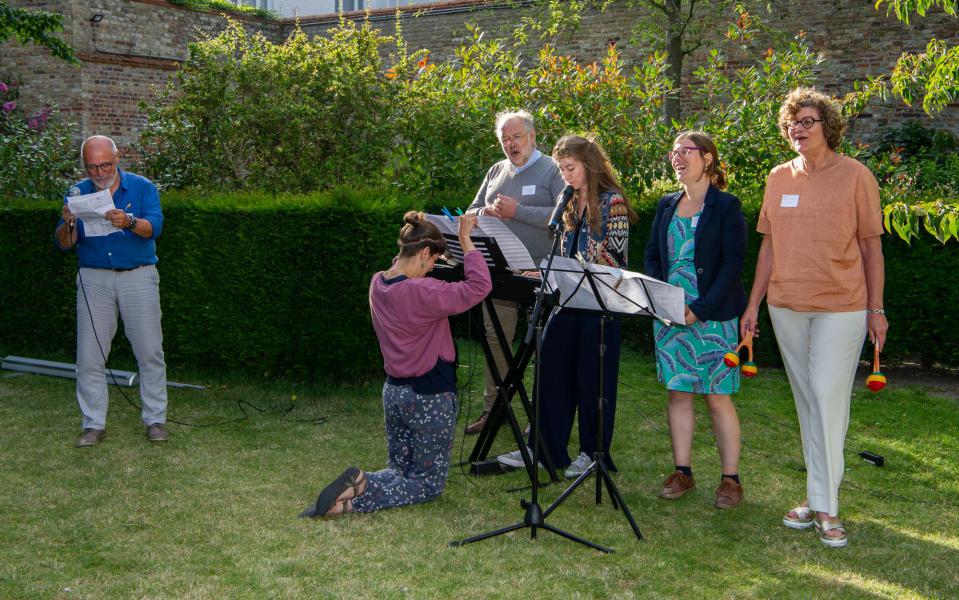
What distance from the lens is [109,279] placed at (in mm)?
6262

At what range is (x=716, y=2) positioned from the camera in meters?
19.2

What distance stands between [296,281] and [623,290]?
393cm

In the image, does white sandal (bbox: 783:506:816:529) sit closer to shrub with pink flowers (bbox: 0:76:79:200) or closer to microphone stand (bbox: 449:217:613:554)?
microphone stand (bbox: 449:217:613:554)

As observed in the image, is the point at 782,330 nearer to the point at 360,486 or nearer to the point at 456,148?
the point at 360,486

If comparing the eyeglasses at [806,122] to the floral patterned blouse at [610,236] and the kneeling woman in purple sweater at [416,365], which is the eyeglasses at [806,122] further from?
the kneeling woman in purple sweater at [416,365]

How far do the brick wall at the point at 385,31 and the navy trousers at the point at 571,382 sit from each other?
42.5ft

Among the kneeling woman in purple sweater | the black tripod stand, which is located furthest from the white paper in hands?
the black tripod stand

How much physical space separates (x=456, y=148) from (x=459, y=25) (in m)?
13.3

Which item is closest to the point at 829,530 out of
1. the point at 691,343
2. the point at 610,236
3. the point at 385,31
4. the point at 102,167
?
the point at 691,343

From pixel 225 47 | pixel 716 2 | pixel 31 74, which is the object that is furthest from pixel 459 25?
pixel 225 47

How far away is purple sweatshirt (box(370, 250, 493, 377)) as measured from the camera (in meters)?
4.77

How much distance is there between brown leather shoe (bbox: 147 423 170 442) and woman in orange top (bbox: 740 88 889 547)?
13.3 feet

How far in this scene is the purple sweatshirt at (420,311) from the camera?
477 cm

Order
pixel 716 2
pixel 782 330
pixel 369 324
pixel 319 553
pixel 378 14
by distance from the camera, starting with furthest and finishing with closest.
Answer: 1. pixel 378 14
2. pixel 716 2
3. pixel 369 324
4. pixel 782 330
5. pixel 319 553
